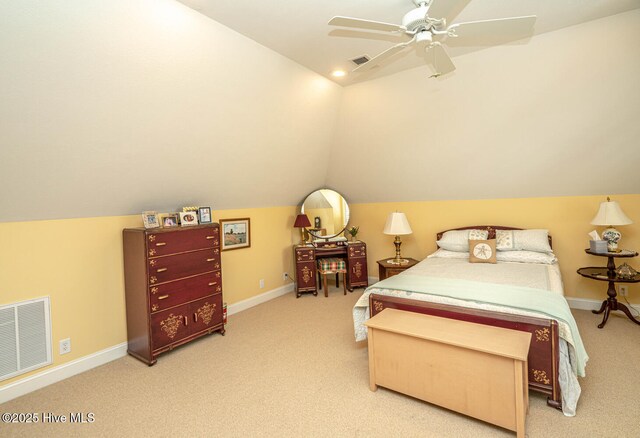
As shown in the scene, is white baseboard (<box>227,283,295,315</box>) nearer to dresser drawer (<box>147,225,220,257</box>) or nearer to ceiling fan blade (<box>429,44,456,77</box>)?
dresser drawer (<box>147,225,220,257</box>)

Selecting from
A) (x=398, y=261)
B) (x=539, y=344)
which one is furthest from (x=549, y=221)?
(x=539, y=344)

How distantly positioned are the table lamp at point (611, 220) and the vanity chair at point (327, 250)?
279 centimetres

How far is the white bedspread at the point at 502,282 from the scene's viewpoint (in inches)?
84.0

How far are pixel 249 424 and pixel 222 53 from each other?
2801 millimetres

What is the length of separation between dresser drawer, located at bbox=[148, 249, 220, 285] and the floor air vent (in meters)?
0.84

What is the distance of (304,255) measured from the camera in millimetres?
4848

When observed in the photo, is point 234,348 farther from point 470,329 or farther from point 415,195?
point 415,195

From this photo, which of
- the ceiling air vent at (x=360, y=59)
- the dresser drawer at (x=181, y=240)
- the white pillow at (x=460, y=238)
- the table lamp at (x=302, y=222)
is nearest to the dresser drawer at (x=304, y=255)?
the table lamp at (x=302, y=222)

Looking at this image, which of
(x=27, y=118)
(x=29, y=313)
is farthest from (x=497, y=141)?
(x=29, y=313)

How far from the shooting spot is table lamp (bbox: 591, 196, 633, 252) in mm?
3359

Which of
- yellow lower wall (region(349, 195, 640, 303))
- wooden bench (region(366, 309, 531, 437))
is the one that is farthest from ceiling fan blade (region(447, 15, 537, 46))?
yellow lower wall (region(349, 195, 640, 303))

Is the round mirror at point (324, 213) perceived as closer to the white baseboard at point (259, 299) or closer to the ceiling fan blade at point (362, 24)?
the white baseboard at point (259, 299)

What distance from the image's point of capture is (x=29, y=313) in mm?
2652

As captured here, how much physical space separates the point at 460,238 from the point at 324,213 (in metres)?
2.07
